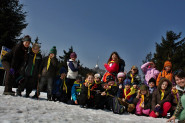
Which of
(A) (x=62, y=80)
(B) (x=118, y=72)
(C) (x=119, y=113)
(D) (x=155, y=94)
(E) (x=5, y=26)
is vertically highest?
(E) (x=5, y=26)

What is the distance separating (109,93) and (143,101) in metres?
1.03

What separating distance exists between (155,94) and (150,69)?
1.82m

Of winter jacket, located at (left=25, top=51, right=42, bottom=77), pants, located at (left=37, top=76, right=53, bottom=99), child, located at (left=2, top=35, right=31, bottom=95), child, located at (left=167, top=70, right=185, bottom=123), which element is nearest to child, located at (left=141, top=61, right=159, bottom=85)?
child, located at (left=167, top=70, right=185, bottom=123)

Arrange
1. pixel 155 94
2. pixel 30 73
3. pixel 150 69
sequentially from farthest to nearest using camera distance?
pixel 150 69 → pixel 30 73 → pixel 155 94

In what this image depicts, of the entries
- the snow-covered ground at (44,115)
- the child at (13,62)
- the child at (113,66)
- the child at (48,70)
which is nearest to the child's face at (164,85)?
the snow-covered ground at (44,115)

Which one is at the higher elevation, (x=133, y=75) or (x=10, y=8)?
(x=10, y=8)

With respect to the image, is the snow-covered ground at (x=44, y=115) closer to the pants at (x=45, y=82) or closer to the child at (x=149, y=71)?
the pants at (x=45, y=82)

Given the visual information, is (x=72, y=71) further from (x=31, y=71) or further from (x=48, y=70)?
(x=31, y=71)

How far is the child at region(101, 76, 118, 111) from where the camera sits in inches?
178

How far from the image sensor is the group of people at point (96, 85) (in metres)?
4.31

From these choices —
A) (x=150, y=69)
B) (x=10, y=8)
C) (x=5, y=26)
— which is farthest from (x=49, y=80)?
(x=10, y=8)

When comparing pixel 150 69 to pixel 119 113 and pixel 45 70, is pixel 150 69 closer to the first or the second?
pixel 119 113

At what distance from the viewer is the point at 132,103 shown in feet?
15.3

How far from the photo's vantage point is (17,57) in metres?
4.70
